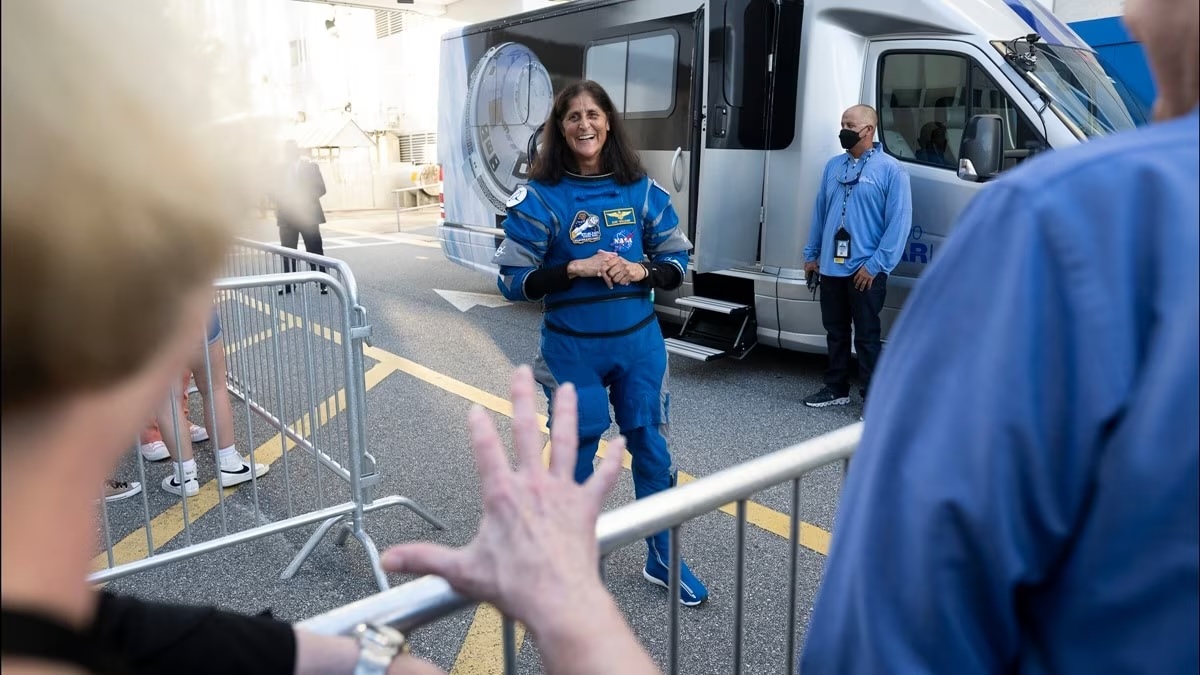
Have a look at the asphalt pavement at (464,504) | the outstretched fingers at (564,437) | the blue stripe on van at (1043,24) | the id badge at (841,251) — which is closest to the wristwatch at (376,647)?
the outstretched fingers at (564,437)

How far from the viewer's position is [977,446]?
26.1 inches

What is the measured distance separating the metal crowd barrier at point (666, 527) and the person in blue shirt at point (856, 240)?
13.3 feet

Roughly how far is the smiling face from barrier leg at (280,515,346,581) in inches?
71.0

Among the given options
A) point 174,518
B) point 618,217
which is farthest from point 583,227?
point 174,518

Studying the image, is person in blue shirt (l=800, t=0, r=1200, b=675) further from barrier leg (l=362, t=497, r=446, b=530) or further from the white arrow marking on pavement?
the white arrow marking on pavement

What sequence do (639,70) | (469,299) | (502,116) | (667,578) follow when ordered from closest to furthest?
(667,578) → (639,70) → (502,116) → (469,299)

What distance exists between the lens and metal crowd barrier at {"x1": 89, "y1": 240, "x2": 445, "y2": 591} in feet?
10.9

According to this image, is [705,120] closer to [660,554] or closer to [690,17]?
[690,17]

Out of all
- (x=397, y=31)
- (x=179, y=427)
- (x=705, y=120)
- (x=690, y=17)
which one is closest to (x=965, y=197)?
(x=705, y=120)

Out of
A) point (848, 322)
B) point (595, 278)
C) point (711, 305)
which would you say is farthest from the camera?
point (711, 305)

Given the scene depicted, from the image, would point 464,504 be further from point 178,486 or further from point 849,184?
point 849,184

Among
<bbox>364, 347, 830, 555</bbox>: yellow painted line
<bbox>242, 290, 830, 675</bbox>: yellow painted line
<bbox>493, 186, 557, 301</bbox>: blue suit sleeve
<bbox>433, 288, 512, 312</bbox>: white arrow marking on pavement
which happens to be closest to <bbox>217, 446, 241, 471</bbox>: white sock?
<bbox>242, 290, 830, 675</bbox>: yellow painted line

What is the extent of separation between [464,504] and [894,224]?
3.09m

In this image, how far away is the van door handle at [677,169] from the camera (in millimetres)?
6254
